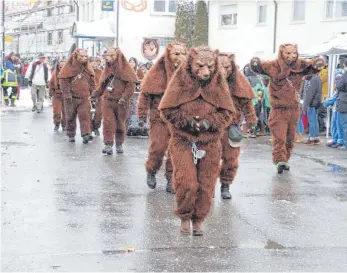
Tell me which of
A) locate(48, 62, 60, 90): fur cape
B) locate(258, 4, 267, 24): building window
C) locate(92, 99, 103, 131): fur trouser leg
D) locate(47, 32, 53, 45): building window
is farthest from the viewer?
locate(47, 32, 53, 45): building window

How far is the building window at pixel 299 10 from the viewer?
103 feet

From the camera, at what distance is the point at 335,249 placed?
21.0 ft

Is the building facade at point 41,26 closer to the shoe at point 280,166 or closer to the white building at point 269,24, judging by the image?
the white building at point 269,24

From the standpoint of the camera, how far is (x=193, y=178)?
6.64m

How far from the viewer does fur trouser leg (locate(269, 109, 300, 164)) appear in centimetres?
1076

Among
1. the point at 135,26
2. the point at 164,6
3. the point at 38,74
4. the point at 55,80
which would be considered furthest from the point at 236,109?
the point at 164,6

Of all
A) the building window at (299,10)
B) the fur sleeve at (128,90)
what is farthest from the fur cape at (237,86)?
the building window at (299,10)

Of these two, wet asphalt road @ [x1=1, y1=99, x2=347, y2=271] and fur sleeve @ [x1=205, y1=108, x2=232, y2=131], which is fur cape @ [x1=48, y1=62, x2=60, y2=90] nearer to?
wet asphalt road @ [x1=1, y1=99, x2=347, y2=271]

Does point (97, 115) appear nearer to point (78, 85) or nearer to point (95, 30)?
point (78, 85)

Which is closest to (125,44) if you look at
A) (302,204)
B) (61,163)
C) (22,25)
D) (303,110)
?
(303,110)

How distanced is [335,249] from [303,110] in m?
10.2

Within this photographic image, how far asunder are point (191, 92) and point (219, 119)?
1.25ft

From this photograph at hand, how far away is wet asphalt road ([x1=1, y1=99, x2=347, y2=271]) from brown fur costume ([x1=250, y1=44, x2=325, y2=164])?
648 millimetres

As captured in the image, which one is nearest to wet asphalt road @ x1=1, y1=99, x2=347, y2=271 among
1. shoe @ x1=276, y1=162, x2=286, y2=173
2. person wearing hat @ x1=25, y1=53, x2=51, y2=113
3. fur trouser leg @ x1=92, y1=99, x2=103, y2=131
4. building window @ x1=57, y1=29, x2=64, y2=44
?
shoe @ x1=276, y1=162, x2=286, y2=173
